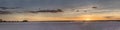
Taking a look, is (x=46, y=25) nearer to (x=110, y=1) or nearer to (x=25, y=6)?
(x=25, y=6)

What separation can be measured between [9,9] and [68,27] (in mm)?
561

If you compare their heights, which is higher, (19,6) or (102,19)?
(19,6)

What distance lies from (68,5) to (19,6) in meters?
0.35

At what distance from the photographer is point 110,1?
156cm

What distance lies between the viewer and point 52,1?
1.58 meters

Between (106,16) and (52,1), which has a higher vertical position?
(52,1)

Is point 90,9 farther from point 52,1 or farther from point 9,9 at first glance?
point 9,9

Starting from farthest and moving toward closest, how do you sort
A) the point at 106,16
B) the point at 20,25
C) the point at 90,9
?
the point at 20,25, the point at 106,16, the point at 90,9

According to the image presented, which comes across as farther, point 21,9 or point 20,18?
point 20,18

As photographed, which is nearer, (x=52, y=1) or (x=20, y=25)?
(x=52, y=1)

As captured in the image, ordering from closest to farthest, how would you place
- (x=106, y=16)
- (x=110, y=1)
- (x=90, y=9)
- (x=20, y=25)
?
(x=110, y=1) → (x=90, y=9) → (x=106, y=16) → (x=20, y=25)

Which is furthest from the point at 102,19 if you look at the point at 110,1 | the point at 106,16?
the point at 110,1

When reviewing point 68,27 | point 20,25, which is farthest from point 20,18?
point 68,27

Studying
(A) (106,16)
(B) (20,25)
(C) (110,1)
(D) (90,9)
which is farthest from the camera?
(B) (20,25)
